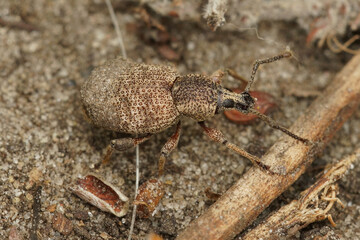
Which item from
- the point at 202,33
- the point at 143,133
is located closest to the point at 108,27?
the point at 202,33

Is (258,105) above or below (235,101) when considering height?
below

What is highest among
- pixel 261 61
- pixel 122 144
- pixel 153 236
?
pixel 261 61

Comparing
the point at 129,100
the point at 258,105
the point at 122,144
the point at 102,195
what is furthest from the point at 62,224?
the point at 258,105

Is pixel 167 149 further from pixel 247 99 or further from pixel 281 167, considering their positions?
pixel 281 167

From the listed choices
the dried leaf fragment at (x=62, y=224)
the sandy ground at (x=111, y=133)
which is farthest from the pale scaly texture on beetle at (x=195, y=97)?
the dried leaf fragment at (x=62, y=224)

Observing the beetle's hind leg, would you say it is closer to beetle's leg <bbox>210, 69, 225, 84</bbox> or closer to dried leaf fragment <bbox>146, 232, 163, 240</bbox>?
dried leaf fragment <bbox>146, 232, 163, 240</bbox>

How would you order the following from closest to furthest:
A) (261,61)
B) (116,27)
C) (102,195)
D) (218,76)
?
(102,195) < (261,61) < (218,76) < (116,27)

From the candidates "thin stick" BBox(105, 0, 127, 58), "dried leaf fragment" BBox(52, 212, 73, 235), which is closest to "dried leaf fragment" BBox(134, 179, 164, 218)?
"dried leaf fragment" BBox(52, 212, 73, 235)

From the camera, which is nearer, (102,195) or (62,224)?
(62,224)
